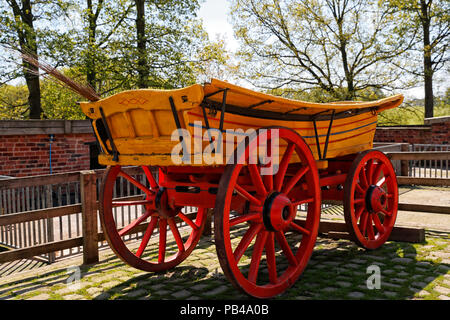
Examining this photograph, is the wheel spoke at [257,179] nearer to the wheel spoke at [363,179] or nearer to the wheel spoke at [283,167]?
the wheel spoke at [283,167]

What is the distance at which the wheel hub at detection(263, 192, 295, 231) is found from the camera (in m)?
3.47

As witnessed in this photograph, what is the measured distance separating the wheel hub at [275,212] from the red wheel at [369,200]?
121cm

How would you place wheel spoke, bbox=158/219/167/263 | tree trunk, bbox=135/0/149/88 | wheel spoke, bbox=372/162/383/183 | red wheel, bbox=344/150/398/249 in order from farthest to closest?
tree trunk, bbox=135/0/149/88 < wheel spoke, bbox=372/162/383/183 < red wheel, bbox=344/150/398/249 < wheel spoke, bbox=158/219/167/263

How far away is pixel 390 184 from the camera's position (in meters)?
5.35

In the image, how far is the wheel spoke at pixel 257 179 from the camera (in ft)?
11.1

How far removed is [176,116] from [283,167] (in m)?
1.11

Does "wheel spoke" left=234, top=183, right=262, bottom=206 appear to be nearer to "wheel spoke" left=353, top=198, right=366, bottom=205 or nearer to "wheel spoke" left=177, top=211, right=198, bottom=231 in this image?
"wheel spoke" left=177, top=211, right=198, bottom=231

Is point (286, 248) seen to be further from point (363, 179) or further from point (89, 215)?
point (89, 215)

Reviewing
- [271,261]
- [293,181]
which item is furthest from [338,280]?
[293,181]

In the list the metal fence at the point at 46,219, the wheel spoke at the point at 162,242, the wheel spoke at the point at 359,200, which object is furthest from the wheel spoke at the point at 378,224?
the metal fence at the point at 46,219

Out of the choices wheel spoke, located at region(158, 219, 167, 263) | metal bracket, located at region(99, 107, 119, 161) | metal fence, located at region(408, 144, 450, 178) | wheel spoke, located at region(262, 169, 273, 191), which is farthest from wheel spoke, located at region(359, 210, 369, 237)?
metal fence, located at region(408, 144, 450, 178)
